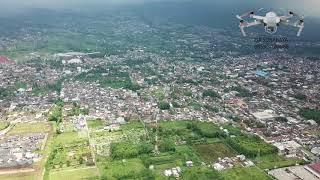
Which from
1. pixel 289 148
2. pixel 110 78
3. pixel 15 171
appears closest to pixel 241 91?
pixel 110 78

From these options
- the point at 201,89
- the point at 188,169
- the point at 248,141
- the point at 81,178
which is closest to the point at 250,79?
the point at 201,89

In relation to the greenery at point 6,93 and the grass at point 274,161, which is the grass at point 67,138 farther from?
the greenery at point 6,93

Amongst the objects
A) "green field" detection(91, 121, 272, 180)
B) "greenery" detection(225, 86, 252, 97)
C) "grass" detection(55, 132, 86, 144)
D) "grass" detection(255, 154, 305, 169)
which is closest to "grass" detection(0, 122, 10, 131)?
"grass" detection(55, 132, 86, 144)

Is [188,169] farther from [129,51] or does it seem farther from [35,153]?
[129,51]

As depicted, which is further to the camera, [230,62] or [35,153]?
[230,62]

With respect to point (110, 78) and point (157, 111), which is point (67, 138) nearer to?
point (157, 111)

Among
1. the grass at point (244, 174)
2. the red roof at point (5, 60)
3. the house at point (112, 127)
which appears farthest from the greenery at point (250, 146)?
the red roof at point (5, 60)
